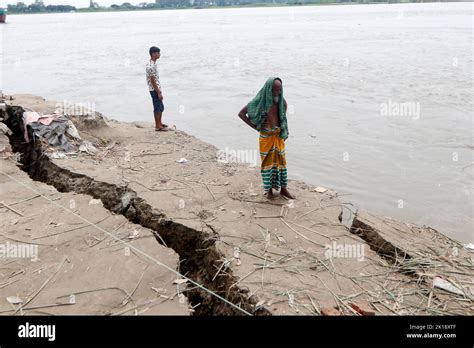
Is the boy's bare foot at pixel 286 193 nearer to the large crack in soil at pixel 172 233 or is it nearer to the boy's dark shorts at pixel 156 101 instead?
the large crack in soil at pixel 172 233

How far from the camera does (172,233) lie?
461cm

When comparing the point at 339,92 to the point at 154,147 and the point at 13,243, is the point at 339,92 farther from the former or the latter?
the point at 13,243

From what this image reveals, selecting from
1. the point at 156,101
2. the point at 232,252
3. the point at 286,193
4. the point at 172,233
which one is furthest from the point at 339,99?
the point at 232,252

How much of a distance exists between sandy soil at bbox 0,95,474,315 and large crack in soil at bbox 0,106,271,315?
0.07 ft

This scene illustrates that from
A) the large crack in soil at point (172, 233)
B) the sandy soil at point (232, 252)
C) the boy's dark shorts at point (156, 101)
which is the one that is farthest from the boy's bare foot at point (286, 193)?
the boy's dark shorts at point (156, 101)

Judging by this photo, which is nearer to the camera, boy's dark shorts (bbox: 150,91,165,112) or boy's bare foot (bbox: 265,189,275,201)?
boy's bare foot (bbox: 265,189,275,201)

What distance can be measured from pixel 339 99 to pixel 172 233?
998 cm

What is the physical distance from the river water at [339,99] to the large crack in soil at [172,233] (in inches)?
133

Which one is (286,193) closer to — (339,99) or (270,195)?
(270,195)

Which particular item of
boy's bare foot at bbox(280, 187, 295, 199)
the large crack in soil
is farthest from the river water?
the large crack in soil

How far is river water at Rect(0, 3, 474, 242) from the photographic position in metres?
7.45

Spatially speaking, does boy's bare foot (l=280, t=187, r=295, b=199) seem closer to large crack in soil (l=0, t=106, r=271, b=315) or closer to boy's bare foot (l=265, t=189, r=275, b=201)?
boy's bare foot (l=265, t=189, r=275, b=201)

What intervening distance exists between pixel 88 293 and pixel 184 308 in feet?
2.83
